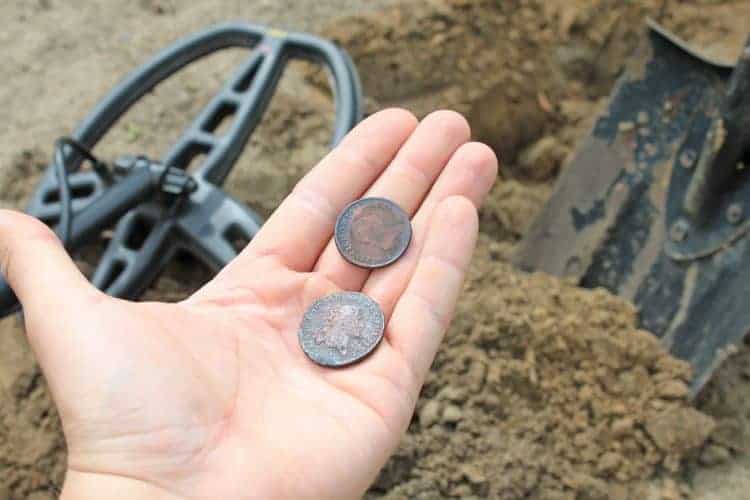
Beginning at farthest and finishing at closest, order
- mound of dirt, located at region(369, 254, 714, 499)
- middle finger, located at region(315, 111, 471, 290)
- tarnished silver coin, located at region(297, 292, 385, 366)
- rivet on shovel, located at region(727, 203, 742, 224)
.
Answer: rivet on shovel, located at region(727, 203, 742, 224) < mound of dirt, located at region(369, 254, 714, 499) < middle finger, located at region(315, 111, 471, 290) < tarnished silver coin, located at region(297, 292, 385, 366)

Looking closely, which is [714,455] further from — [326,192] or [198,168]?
[198,168]

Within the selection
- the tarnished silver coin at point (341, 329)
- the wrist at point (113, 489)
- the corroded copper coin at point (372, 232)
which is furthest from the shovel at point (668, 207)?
the wrist at point (113, 489)

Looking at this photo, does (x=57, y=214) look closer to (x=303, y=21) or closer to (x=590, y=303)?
(x=303, y=21)

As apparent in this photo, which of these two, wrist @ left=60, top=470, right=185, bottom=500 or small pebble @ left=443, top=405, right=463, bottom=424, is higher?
wrist @ left=60, top=470, right=185, bottom=500

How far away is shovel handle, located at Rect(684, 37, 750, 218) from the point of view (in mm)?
2396

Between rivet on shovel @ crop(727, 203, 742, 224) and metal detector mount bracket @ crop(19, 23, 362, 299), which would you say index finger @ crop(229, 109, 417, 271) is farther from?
rivet on shovel @ crop(727, 203, 742, 224)

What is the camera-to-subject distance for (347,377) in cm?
162

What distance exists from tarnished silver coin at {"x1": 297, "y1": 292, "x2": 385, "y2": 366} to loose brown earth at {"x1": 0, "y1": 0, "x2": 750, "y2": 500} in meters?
0.58

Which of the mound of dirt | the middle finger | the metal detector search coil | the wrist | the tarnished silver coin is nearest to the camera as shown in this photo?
the wrist

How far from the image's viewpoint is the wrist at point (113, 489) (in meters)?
1.32

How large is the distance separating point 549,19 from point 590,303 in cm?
151

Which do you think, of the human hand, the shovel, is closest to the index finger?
the human hand

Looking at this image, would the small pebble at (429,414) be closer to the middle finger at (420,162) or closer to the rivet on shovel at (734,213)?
the middle finger at (420,162)

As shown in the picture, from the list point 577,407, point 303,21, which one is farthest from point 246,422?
point 303,21
